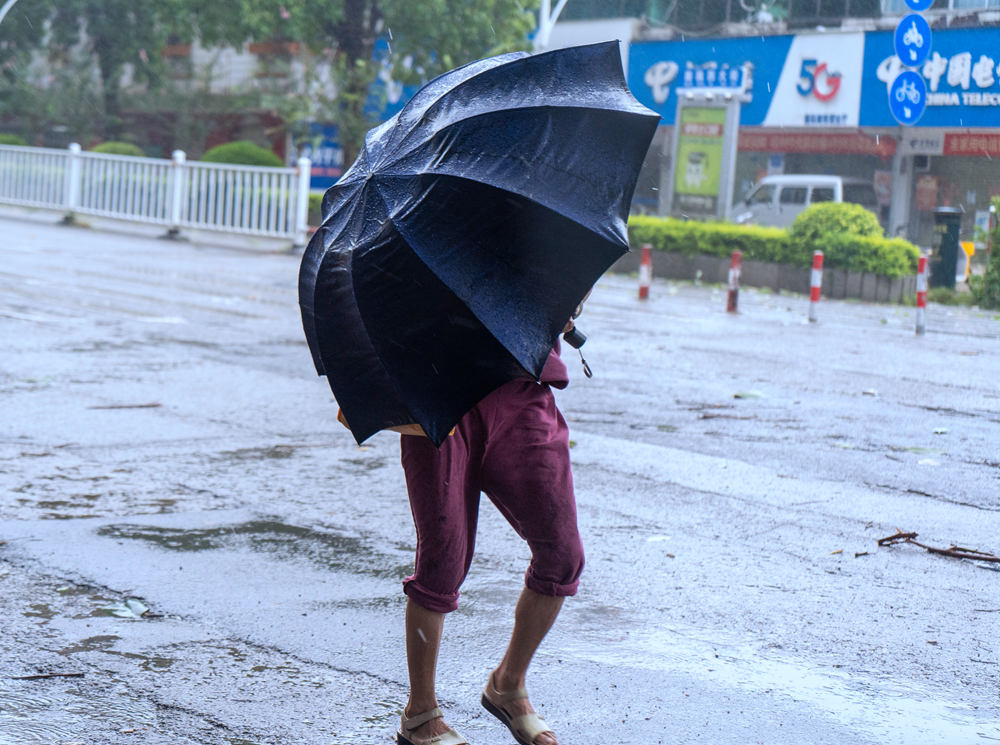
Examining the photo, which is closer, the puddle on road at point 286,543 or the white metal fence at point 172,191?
the puddle on road at point 286,543

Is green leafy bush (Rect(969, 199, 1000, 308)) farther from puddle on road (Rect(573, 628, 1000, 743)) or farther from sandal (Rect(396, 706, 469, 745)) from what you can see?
sandal (Rect(396, 706, 469, 745))

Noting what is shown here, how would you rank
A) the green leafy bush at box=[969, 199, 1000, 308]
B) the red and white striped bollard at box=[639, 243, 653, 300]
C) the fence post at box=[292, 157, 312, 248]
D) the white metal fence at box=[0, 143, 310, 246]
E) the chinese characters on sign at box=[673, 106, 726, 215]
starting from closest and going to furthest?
the red and white striped bollard at box=[639, 243, 653, 300] < the green leafy bush at box=[969, 199, 1000, 308] < the fence post at box=[292, 157, 312, 248] < the white metal fence at box=[0, 143, 310, 246] < the chinese characters on sign at box=[673, 106, 726, 215]

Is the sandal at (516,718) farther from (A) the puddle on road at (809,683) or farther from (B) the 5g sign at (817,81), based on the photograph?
(B) the 5g sign at (817,81)

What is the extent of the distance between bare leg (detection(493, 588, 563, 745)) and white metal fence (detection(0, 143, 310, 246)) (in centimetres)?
1989

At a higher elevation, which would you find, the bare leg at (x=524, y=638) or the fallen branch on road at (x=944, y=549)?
the bare leg at (x=524, y=638)

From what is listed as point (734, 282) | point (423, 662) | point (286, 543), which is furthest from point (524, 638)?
point (734, 282)

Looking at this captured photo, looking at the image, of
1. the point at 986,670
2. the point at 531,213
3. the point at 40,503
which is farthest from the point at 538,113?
the point at 40,503

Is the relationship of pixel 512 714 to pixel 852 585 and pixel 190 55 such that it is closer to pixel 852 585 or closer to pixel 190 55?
pixel 852 585

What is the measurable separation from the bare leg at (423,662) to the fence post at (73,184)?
80.5ft

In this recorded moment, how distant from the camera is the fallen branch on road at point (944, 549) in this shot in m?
5.07

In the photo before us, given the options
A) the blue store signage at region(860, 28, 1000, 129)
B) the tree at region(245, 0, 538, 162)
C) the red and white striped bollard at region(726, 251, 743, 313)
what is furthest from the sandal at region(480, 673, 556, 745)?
the blue store signage at region(860, 28, 1000, 129)

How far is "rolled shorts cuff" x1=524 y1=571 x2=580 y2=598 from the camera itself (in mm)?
3143

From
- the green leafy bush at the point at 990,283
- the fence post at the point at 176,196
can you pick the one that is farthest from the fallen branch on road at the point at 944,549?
the fence post at the point at 176,196

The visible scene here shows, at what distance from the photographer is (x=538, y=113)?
2.89 m
